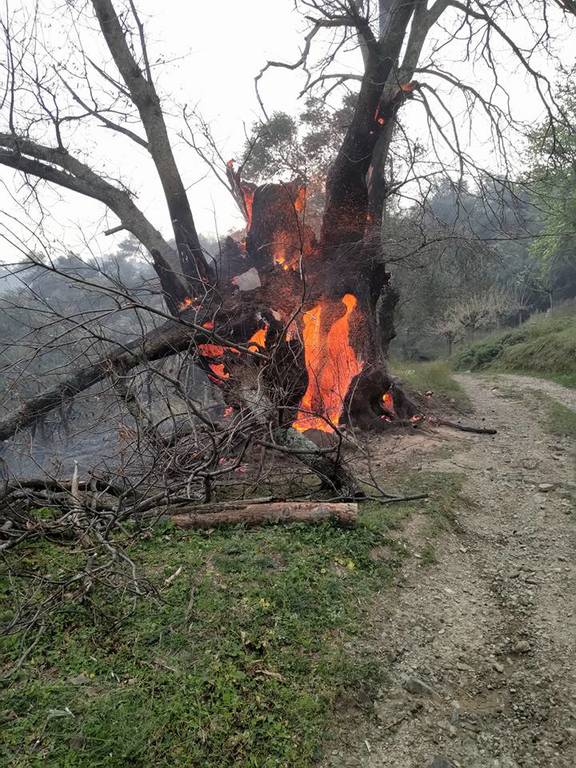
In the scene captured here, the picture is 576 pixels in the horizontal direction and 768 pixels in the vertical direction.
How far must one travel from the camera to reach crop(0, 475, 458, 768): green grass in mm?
2039

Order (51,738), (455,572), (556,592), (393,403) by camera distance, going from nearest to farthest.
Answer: (51,738) → (556,592) → (455,572) → (393,403)

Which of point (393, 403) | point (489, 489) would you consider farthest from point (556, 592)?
point (393, 403)

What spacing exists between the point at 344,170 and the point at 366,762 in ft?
29.8

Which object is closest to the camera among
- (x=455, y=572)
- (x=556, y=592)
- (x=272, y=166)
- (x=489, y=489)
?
(x=556, y=592)

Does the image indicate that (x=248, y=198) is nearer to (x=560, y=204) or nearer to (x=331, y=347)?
(x=331, y=347)

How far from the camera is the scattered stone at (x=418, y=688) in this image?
8.41 feet

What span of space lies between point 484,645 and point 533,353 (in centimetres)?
1622

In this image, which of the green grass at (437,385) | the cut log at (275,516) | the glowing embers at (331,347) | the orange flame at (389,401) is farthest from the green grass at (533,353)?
the cut log at (275,516)

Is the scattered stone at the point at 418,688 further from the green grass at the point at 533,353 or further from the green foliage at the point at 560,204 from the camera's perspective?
the green grass at the point at 533,353

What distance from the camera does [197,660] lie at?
8.20 feet

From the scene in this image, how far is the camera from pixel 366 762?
2.13 meters

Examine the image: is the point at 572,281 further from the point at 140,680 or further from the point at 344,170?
the point at 140,680

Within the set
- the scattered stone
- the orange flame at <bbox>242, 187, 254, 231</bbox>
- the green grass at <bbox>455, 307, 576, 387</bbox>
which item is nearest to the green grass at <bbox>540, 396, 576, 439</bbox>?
the green grass at <bbox>455, 307, 576, 387</bbox>

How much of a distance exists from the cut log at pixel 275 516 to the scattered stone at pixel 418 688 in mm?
1631
